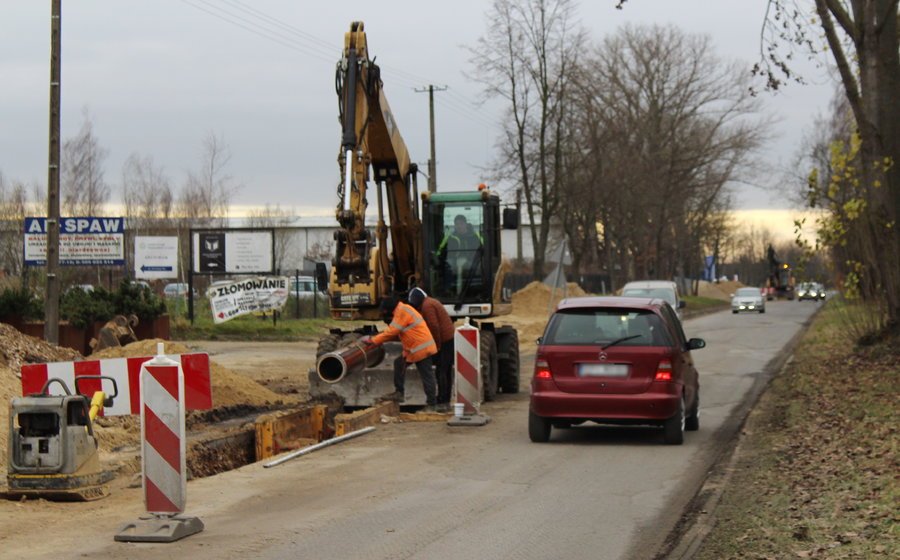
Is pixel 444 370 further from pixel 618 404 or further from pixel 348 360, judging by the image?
pixel 618 404

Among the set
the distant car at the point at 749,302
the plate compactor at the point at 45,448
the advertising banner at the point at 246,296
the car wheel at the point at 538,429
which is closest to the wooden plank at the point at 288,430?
the car wheel at the point at 538,429

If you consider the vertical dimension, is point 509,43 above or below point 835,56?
above

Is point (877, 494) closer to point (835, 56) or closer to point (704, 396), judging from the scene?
point (704, 396)

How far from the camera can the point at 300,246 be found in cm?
9331

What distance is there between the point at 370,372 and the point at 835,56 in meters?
11.0

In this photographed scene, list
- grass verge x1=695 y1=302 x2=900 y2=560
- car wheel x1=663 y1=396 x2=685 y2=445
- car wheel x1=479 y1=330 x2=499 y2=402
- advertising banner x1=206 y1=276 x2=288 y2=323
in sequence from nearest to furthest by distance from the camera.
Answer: grass verge x1=695 y1=302 x2=900 y2=560 < car wheel x1=663 y1=396 x2=685 y2=445 < car wheel x1=479 y1=330 x2=499 y2=402 < advertising banner x1=206 y1=276 x2=288 y2=323

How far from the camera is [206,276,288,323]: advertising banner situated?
3700cm

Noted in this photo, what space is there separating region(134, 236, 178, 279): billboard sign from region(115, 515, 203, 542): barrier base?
2929cm

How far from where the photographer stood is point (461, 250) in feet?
63.3

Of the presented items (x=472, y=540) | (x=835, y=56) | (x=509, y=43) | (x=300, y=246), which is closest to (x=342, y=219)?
(x=472, y=540)

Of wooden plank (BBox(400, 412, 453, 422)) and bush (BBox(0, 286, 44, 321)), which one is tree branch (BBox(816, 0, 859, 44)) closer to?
wooden plank (BBox(400, 412, 453, 422))

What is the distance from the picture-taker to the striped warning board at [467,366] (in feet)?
49.5

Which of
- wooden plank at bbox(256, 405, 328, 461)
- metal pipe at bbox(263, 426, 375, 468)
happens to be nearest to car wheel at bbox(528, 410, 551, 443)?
metal pipe at bbox(263, 426, 375, 468)

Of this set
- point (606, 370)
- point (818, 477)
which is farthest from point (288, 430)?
point (818, 477)
